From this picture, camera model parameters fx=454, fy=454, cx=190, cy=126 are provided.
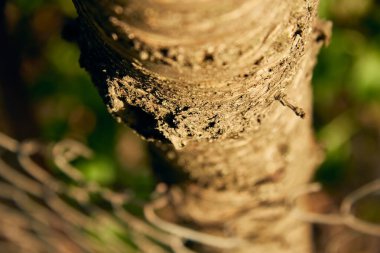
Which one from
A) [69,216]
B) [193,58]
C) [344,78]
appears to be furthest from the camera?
[344,78]

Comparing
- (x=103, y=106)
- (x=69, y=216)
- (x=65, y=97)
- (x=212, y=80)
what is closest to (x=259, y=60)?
(x=212, y=80)

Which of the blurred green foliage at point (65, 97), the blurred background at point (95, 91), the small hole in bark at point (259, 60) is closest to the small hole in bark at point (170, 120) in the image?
the small hole in bark at point (259, 60)

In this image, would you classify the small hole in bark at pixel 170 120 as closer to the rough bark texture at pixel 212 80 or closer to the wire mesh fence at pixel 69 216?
the rough bark texture at pixel 212 80

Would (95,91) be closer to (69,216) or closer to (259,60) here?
(69,216)

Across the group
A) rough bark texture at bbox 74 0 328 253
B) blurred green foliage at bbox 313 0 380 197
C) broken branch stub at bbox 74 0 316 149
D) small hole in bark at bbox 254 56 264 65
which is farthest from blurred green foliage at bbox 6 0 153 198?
small hole in bark at bbox 254 56 264 65

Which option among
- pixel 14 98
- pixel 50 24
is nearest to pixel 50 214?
pixel 14 98
